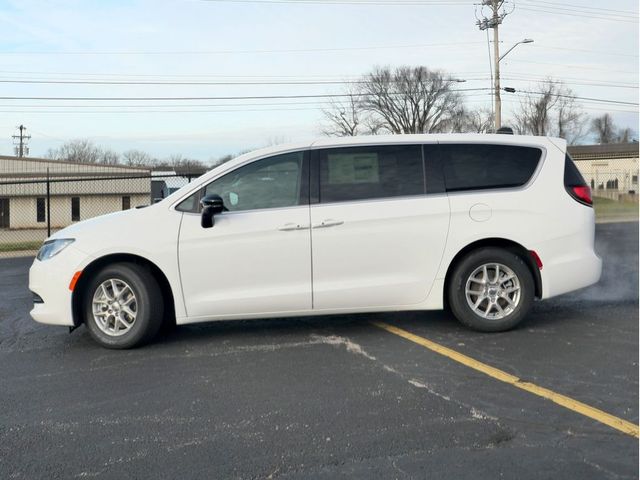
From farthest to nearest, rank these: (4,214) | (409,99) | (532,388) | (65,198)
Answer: (409,99), (4,214), (65,198), (532,388)

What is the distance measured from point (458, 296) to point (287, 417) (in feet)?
7.57

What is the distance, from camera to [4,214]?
1576 inches

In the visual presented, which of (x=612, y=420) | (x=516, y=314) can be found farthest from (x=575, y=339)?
(x=612, y=420)

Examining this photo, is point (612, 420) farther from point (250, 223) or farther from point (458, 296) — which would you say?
point (250, 223)

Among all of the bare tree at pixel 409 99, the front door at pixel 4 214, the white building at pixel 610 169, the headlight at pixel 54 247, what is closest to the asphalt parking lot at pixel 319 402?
the headlight at pixel 54 247

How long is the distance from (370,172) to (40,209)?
3964 cm

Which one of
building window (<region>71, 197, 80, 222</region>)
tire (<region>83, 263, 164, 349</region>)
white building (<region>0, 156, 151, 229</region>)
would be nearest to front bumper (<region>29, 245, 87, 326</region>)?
tire (<region>83, 263, 164, 349</region>)

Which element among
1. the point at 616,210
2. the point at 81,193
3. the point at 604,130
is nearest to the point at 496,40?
the point at 616,210

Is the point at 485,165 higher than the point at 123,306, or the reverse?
the point at 485,165

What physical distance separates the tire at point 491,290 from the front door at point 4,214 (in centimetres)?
4092

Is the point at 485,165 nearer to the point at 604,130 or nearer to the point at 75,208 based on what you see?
the point at 75,208

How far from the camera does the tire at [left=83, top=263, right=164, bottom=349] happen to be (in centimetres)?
508

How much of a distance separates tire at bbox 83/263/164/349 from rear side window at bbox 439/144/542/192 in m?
2.83

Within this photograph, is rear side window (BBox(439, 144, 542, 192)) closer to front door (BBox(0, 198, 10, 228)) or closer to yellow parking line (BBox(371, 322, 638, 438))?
yellow parking line (BBox(371, 322, 638, 438))
